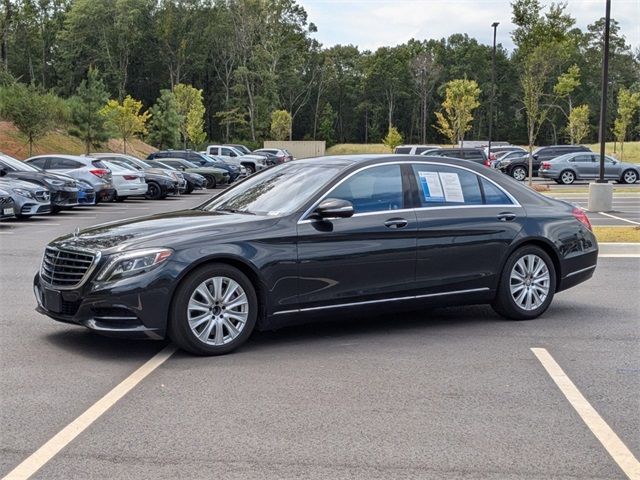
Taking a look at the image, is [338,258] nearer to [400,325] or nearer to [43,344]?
[400,325]

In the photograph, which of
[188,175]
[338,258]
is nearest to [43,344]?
[338,258]

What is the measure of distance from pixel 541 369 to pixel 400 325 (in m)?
1.87

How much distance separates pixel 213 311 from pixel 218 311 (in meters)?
0.04

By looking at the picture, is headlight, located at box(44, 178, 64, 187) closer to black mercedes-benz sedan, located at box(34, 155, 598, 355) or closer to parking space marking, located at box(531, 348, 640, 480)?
black mercedes-benz sedan, located at box(34, 155, 598, 355)

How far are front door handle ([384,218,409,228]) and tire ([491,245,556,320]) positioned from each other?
123cm

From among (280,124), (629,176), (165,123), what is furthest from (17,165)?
(280,124)

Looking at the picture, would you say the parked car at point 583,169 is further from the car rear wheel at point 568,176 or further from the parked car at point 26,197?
the parked car at point 26,197

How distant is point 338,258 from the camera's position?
705 centimetres

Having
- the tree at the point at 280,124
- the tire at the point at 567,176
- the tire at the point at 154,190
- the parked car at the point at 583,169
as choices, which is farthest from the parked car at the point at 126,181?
the tree at the point at 280,124

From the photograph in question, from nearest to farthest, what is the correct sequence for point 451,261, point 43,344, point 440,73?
point 43,344, point 451,261, point 440,73

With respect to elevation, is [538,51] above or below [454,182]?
above

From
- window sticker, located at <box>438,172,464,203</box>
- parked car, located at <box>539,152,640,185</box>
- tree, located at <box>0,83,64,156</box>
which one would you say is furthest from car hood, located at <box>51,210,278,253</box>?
parked car, located at <box>539,152,640,185</box>

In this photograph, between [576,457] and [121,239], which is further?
[121,239]

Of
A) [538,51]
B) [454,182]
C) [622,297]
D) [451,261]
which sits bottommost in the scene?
[622,297]
